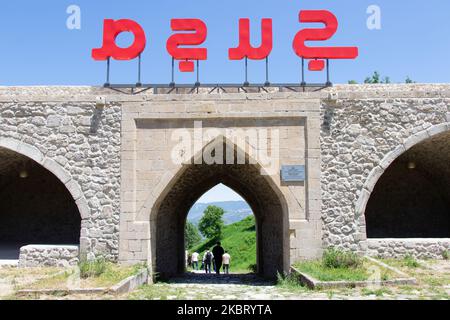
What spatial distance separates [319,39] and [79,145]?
20.6 feet

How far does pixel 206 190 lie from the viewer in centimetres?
1524

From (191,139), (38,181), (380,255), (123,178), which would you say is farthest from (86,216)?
(380,255)

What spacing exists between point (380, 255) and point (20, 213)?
10.5 metres

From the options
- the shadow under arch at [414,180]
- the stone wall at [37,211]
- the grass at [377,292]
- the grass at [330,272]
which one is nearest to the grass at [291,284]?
the grass at [330,272]

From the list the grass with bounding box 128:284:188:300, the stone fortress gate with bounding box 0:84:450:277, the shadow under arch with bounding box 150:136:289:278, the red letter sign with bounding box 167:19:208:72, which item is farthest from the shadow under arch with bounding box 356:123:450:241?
the grass with bounding box 128:284:188:300

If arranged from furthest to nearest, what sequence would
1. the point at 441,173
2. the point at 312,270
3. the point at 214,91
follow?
the point at 441,173 < the point at 214,91 < the point at 312,270

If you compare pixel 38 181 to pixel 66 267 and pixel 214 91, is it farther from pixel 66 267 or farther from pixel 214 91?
pixel 214 91

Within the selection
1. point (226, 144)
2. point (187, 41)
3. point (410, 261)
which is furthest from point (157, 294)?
point (187, 41)

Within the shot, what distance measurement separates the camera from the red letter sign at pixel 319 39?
10977 millimetres

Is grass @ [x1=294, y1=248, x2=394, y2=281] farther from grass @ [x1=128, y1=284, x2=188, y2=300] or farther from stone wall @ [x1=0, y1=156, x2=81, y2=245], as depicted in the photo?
stone wall @ [x1=0, y1=156, x2=81, y2=245]

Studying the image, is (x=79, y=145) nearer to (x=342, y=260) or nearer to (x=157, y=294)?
(x=157, y=294)

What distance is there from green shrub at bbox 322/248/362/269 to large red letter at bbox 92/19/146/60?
21.4 feet
